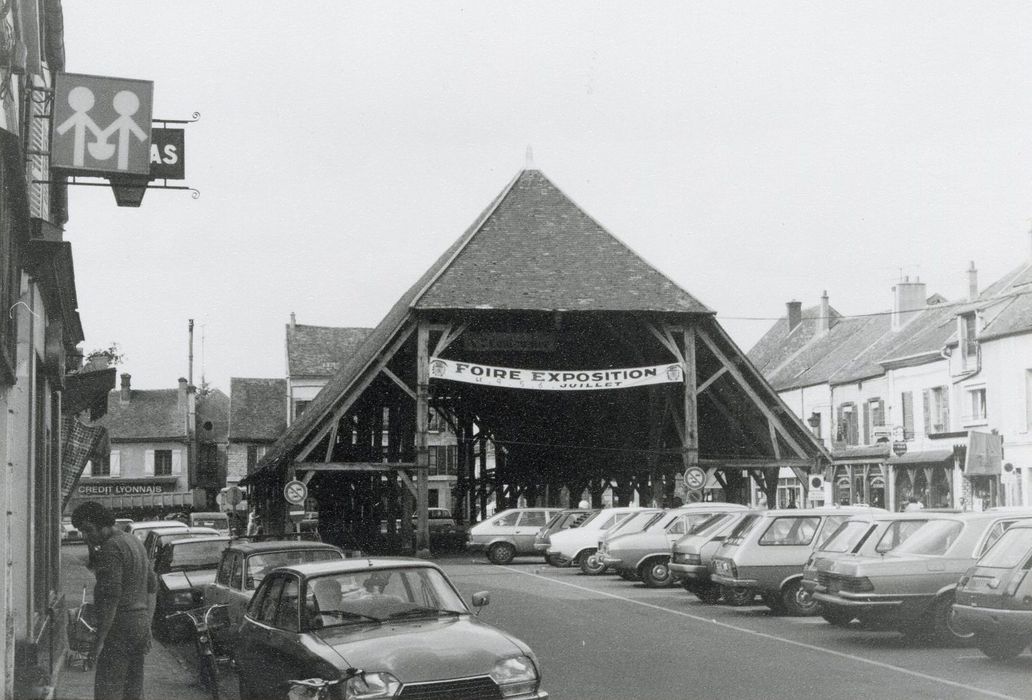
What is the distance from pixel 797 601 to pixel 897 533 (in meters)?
2.90

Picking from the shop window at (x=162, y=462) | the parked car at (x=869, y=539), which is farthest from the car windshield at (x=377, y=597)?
the shop window at (x=162, y=462)

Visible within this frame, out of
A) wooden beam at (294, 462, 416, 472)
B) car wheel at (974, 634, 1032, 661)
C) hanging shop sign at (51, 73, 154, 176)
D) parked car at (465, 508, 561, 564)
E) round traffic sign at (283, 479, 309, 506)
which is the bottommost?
parked car at (465, 508, 561, 564)

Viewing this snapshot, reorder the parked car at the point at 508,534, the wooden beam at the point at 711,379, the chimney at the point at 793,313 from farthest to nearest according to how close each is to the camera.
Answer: the chimney at the point at 793,313, the wooden beam at the point at 711,379, the parked car at the point at 508,534

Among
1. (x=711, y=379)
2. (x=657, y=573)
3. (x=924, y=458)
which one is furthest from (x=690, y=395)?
(x=924, y=458)

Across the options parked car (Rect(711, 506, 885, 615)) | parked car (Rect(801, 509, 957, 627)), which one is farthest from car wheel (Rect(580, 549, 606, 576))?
parked car (Rect(801, 509, 957, 627))

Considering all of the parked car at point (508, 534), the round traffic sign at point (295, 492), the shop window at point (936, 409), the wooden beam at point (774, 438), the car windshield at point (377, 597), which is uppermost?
the shop window at point (936, 409)

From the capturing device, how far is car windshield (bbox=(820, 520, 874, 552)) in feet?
52.8

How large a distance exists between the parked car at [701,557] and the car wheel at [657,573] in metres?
2.76

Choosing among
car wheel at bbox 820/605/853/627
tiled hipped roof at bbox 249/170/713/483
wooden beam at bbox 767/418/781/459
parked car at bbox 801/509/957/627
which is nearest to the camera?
car wheel at bbox 820/605/853/627

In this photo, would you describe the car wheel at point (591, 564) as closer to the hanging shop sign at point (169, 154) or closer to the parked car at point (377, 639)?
the hanging shop sign at point (169, 154)

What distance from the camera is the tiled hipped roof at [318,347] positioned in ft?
258

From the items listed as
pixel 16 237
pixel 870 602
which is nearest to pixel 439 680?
pixel 16 237

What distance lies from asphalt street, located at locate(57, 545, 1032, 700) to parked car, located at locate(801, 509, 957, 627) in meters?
0.54

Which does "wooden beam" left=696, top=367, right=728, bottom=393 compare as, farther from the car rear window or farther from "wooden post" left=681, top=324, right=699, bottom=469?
the car rear window
